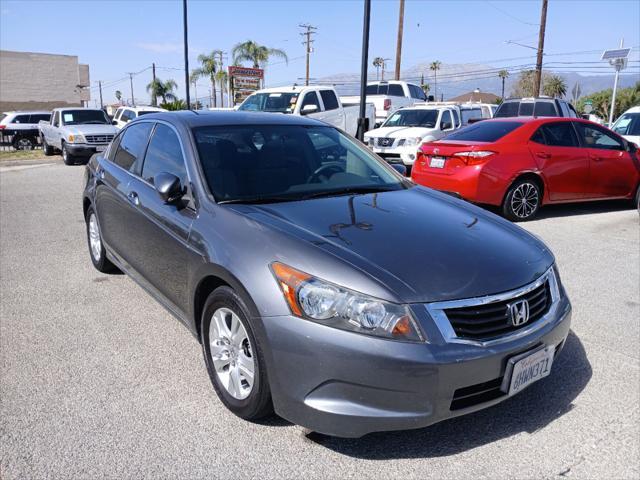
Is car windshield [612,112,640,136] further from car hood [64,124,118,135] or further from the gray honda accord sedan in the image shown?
car hood [64,124,118,135]

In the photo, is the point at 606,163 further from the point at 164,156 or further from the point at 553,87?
the point at 553,87

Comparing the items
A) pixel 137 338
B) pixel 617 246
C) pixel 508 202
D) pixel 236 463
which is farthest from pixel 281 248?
pixel 508 202

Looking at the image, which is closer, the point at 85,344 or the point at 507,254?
the point at 507,254

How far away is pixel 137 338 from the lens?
4.02m

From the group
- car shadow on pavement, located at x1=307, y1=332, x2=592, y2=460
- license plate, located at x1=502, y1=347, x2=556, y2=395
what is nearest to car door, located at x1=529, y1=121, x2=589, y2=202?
car shadow on pavement, located at x1=307, y1=332, x2=592, y2=460

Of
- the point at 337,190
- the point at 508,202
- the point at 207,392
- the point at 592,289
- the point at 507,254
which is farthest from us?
the point at 508,202

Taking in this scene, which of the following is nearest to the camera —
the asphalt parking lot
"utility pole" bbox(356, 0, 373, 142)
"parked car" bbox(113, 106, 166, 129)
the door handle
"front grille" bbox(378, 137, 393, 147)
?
the asphalt parking lot

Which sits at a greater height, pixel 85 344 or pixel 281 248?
pixel 281 248

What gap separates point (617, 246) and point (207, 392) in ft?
18.7

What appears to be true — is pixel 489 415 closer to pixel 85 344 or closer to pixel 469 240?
pixel 469 240

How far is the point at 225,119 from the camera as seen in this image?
163 inches

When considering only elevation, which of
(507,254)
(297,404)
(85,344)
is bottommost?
(85,344)

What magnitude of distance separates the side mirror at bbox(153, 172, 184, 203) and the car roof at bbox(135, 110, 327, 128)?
1.87 ft

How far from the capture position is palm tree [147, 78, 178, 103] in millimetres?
65250
